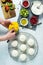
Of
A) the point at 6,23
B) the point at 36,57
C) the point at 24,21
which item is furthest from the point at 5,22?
the point at 36,57

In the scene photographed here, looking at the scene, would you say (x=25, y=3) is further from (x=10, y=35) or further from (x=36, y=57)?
(x=36, y=57)

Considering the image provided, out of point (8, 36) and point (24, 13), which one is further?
point (24, 13)

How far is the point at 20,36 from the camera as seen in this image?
1.28m

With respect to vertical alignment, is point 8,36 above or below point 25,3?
below

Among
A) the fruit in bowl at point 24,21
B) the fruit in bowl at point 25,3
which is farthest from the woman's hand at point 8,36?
the fruit in bowl at point 25,3

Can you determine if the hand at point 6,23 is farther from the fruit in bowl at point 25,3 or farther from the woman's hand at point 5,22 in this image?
the fruit in bowl at point 25,3

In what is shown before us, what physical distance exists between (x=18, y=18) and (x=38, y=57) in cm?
30

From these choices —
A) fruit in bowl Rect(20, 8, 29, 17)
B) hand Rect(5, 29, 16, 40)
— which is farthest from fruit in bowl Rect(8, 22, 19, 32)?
fruit in bowl Rect(20, 8, 29, 17)

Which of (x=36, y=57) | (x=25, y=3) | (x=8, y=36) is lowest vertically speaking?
(x=36, y=57)

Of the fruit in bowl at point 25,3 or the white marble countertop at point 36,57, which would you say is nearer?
the white marble countertop at point 36,57

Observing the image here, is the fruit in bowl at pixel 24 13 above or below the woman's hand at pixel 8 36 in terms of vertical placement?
above

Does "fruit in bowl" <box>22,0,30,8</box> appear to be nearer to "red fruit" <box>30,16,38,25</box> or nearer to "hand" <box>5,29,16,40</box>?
"red fruit" <box>30,16,38,25</box>

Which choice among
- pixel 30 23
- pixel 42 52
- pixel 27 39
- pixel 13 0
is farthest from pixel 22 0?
pixel 42 52

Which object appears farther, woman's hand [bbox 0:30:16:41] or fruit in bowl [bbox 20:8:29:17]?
fruit in bowl [bbox 20:8:29:17]
